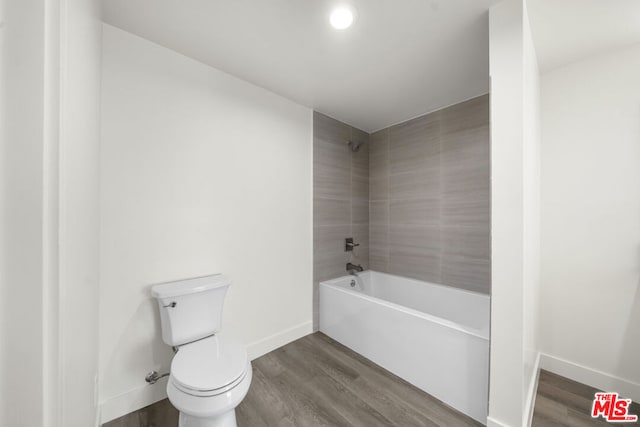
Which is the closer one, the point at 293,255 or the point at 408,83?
the point at 408,83

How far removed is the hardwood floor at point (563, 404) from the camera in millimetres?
1462

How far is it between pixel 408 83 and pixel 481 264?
176cm

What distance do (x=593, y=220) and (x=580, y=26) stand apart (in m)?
1.31

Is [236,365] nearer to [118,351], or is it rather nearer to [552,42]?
[118,351]

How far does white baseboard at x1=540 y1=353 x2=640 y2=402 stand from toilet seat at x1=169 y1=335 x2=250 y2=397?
238 centimetres

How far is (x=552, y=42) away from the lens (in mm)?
1617

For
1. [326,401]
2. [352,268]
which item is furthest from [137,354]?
[352,268]

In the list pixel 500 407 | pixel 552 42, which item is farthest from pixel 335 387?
pixel 552 42

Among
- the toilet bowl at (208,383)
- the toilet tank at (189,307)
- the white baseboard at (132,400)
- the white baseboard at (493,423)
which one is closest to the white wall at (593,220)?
the white baseboard at (493,423)

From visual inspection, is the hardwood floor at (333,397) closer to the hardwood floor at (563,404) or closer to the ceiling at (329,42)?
the hardwood floor at (563,404)

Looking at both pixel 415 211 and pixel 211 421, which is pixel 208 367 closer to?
pixel 211 421

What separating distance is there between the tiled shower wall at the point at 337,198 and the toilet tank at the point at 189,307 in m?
1.10

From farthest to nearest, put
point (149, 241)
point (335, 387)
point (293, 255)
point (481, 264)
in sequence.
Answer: point (293, 255) → point (481, 264) → point (335, 387) → point (149, 241)

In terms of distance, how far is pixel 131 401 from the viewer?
1.51 metres
